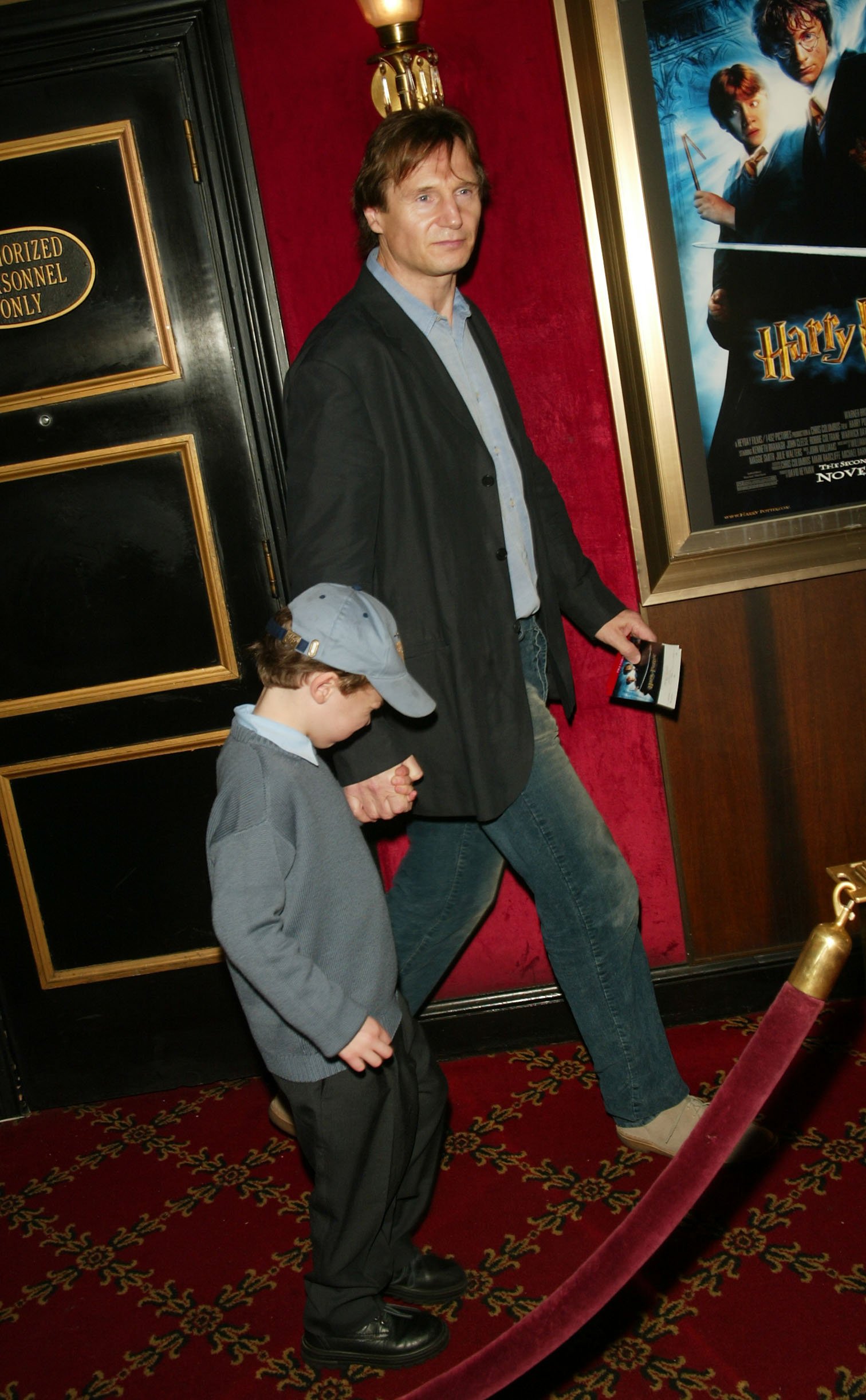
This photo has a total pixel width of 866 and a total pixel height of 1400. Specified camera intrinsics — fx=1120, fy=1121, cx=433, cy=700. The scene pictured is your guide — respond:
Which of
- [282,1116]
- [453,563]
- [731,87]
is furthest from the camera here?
[282,1116]

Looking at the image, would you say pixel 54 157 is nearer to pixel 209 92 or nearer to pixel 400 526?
pixel 209 92

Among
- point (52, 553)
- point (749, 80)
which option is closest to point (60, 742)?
point (52, 553)

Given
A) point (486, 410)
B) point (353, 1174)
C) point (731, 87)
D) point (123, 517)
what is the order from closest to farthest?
point (353, 1174) → point (486, 410) → point (731, 87) → point (123, 517)

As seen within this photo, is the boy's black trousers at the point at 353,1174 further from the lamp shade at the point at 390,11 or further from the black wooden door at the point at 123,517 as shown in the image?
the lamp shade at the point at 390,11

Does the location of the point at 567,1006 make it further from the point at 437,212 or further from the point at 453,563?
the point at 437,212

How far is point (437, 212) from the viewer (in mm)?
2023

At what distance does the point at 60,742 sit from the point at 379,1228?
→ 1433 millimetres

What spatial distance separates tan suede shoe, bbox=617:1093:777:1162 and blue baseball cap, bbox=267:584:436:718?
1015mm

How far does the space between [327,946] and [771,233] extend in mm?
1782

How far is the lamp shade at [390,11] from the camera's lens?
2248mm

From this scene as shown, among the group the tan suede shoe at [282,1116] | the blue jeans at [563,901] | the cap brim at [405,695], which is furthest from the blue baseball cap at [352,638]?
the tan suede shoe at [282,1116]

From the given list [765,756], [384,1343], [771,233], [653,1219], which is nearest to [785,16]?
[771,233]

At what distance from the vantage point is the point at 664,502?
2494 mm

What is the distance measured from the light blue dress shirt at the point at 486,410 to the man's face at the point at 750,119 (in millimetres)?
736
